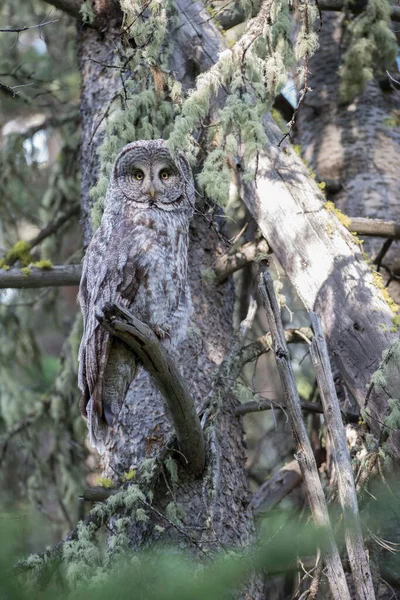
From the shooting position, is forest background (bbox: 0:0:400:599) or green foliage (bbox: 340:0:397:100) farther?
green foliage (bbox: 340:0:397:100)

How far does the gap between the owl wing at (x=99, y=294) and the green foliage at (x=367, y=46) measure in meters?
2.17

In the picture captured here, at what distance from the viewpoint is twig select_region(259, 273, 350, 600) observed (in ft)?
7.50

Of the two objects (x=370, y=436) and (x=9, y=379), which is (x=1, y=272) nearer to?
(x=9, y=379)

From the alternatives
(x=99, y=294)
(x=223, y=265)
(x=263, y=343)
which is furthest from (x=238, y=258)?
(x=99, y=294)

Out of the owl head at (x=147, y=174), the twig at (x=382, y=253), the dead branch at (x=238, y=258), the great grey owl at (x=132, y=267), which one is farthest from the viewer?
the twig at (x=382, y=253)

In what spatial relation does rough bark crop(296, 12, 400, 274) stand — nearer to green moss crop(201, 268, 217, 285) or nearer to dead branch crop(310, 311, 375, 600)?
green moss crop(201, 268, 217, 285)

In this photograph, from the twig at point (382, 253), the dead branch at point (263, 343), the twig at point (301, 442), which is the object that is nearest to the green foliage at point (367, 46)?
the twig at point (382, 253)

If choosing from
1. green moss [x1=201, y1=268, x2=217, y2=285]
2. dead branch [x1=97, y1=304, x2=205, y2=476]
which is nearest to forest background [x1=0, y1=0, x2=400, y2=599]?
green moss [x1=201, y1=268, x2=217, y2=285]

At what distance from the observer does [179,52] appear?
A: 3.98 meters

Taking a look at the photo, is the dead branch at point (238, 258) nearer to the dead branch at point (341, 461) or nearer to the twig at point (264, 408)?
the twig at point (264, 408)

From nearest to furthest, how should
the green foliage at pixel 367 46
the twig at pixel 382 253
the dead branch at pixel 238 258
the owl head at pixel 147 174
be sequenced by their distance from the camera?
1. the owl head at pixel 147 174
2. the dead branch at pixel 238 258
3. the twig at pixel 382 253
4. the green foliage at pixel 367 46

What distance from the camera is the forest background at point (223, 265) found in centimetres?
293

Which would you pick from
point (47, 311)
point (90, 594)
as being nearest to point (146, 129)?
point (47, 311)

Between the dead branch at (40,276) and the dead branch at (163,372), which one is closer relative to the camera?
the dead branch at (163,372)
